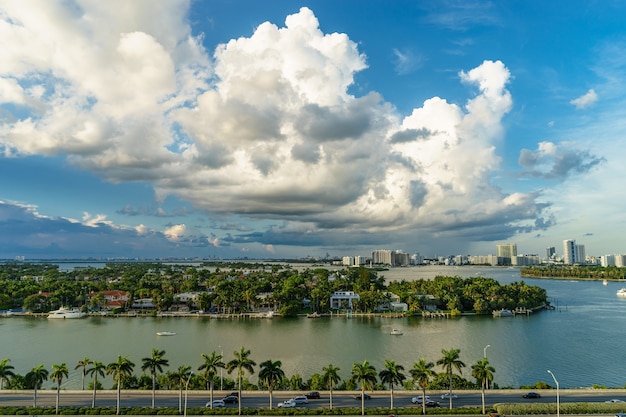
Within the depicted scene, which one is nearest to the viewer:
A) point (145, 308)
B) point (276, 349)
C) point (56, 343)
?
point (276, 349)

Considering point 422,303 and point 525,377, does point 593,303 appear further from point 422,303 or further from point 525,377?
point 525,377

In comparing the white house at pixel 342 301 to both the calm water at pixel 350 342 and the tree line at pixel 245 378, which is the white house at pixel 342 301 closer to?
the calm water at pixel 350 342

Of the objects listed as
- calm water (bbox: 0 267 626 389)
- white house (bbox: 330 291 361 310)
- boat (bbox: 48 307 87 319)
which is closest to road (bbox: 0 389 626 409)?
calm water (bbox: 0 267 626 389)

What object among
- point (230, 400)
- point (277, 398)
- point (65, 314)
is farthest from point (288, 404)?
point (65, 314)

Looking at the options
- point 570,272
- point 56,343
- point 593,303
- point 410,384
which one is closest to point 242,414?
point 410,384

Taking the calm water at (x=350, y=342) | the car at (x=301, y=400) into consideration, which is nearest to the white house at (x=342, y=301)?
the calm water at (x=350, y=342)
